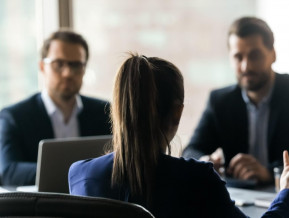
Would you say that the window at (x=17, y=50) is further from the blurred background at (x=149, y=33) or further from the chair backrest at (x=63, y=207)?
the chair backrest at (x=63, y=207)

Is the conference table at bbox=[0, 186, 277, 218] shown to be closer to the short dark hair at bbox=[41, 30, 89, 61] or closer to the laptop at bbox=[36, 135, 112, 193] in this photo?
A: the laptop at bbox=[36, 135, 112, 193]

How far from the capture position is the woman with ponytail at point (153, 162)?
1.56m

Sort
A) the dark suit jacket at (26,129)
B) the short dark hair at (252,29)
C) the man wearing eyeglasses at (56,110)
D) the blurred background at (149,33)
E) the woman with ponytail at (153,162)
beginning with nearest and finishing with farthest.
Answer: the woman with ponytail at (153,162), the dark suit jacket at (26,129), the man wearing eyeglasses at (56,110), the short dark hair at (252,29), the blurred background at (149,33)

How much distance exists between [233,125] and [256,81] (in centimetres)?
30

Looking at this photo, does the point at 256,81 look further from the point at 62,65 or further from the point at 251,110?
the point at 62,65

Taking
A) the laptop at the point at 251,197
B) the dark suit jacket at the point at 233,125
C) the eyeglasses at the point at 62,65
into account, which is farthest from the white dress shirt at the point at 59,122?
the laptop at the point at 251,197

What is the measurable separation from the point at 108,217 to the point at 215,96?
8.17 feet

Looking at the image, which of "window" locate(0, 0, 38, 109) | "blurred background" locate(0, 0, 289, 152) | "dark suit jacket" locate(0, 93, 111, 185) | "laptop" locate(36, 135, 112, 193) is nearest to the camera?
"laptop" locate(36, 135, 112, 193)

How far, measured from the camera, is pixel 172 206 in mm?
1556

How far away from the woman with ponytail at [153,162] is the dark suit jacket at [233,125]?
1.56m

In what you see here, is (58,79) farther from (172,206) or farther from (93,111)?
(172,206)

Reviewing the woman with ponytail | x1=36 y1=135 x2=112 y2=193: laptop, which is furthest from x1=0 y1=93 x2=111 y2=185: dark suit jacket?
the woman with ponytail

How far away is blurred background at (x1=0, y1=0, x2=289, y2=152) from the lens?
174 inches

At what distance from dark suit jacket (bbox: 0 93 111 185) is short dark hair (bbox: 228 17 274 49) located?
0.93 meters
